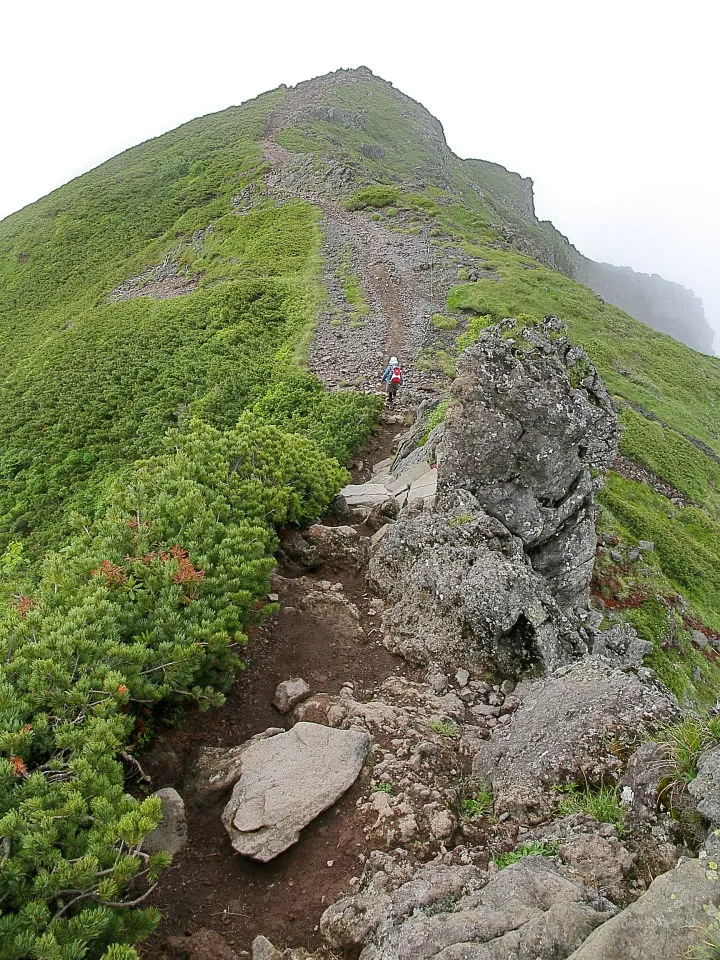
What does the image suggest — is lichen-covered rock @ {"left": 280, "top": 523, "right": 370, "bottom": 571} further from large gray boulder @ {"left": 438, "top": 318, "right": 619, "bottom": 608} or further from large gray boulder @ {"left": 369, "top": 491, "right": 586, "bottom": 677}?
large gray boulder @ {"left": 438, "top": 318, "right": 619, "bottom": 608}

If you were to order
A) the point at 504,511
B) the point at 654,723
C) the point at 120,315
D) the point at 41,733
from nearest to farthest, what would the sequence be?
the point at 41,733 < the point at 654,723 < the point at 504,511 < the point at 120,315

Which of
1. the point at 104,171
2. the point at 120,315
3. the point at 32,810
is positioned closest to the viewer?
the point at 32,810

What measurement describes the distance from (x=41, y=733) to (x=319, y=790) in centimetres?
397

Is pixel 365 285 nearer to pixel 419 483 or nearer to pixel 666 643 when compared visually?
pixel 419 483

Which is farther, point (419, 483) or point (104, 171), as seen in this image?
point (104, 171)

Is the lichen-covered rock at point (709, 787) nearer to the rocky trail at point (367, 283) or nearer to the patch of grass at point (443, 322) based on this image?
the rocky trail at point (367, 283)

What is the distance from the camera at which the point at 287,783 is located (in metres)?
8.98

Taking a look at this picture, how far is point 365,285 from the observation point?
4472 cm

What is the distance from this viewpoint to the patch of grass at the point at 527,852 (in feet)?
24.6

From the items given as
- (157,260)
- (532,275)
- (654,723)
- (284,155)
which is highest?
(284,155)

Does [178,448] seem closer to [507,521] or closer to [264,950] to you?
[507,521]

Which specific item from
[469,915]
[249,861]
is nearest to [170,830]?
[249,861]

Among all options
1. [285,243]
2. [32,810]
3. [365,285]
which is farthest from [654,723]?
[285,243]

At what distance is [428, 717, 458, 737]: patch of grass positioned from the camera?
1034cm
